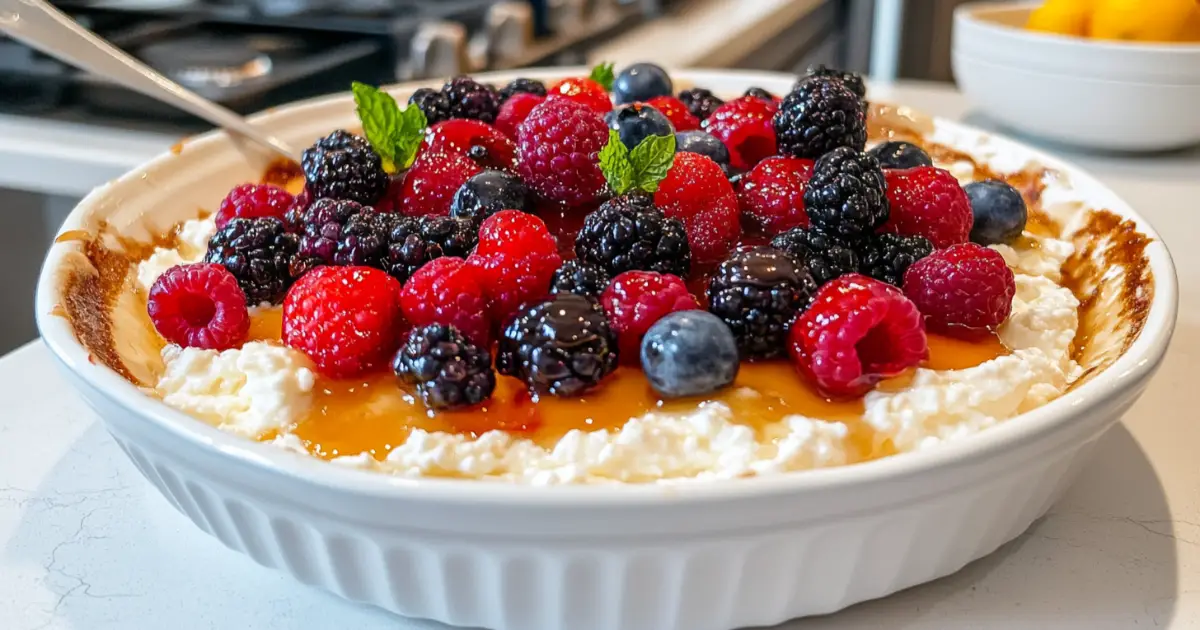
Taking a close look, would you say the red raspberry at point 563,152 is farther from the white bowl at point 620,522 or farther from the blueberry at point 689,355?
the white bowl at point 620,522

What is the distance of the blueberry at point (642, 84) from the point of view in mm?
1617

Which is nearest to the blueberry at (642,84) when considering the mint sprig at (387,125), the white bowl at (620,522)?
the mint sprig at (387,125)

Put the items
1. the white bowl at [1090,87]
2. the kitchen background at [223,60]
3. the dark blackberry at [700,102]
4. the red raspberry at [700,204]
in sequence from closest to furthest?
the red raspberry at [700,204], the dark blackberry at [700,102], the white bowl at [1090,87], the kitchen background at [223,60]

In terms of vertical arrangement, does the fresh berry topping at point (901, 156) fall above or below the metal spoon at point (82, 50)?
below

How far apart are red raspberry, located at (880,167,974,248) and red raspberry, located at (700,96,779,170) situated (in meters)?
0.22

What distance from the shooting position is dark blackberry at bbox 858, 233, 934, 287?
114cm

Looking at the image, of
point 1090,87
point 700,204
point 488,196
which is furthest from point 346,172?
point 1090,87

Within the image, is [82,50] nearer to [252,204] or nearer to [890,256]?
[252,204]

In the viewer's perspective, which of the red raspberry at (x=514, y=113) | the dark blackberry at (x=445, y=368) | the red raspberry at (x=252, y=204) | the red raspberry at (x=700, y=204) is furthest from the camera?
the red raspberry at (x=514, y=113)

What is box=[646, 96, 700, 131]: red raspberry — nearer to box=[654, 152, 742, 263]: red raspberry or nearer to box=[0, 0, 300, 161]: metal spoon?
box=[654, 152, 742, 263]: red raspberry

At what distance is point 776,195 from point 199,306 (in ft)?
2.20

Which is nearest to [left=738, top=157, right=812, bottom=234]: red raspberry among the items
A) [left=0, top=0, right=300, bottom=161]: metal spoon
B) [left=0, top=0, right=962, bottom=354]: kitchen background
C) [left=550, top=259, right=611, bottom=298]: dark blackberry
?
[left=550, top=259, right=611, bottom=298]: dark blackberry

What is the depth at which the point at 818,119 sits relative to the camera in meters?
1.28

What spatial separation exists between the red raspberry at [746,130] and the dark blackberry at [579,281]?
41 cm
